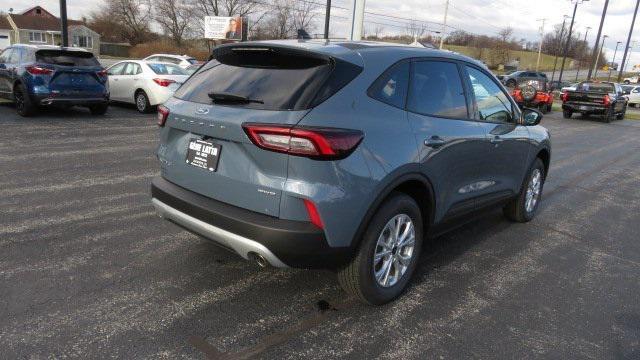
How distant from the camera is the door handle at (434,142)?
3.37 m

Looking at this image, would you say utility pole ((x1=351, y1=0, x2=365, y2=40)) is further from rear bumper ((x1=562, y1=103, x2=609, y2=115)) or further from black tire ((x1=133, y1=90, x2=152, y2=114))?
rear bumper ((x1=562, y1=103, x2=609, y2=115))

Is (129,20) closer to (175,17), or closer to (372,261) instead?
(175,17)

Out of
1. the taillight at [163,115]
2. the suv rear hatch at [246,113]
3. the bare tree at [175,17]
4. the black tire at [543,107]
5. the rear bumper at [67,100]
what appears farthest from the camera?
the bare tree at [175,17]

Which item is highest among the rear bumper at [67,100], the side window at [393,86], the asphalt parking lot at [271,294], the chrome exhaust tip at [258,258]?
the side window at [393,86]

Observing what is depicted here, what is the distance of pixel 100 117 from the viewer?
11852 millimetres

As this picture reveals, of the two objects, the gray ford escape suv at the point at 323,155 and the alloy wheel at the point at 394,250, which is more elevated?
the gray ford escape suv at the point at 323,155

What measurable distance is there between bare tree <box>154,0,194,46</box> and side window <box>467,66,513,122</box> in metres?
74.4

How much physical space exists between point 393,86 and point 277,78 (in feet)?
2.58

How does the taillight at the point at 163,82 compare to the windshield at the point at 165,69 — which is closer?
the taillight at the point at 163,82

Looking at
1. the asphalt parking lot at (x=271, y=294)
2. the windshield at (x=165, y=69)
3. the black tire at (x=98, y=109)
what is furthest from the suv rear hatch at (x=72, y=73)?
the asphalt parking lot at (x=271, y=294)

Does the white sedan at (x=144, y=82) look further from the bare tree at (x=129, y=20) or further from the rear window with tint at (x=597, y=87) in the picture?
the bare tree at (x=129, y=20)

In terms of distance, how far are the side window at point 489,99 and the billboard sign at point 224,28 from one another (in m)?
46.4

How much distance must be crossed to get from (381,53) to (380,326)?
1.81 m

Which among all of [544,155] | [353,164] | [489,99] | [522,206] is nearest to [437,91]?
[489,99]
